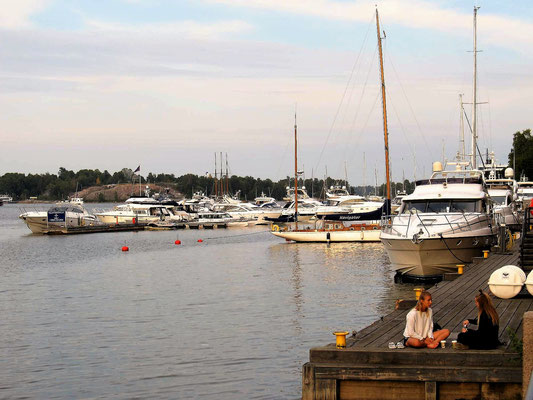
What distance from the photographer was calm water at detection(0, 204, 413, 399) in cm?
1777

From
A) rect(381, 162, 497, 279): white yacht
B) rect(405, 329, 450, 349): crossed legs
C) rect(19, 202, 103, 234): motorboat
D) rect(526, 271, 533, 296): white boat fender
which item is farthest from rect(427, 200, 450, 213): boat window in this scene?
rect(19, 202, 103, 234): motorboat

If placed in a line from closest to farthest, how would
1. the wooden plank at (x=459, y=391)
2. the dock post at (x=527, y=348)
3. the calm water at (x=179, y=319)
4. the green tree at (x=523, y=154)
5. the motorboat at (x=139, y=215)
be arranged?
the dock post at (x=527, y=348)
the wooden plank at (x=459, y=391)
the calm water at (x=179, y=319)
the green tree at (x=523, y=154)
the motorboat at (x=139, y=215)

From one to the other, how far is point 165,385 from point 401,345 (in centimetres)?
700

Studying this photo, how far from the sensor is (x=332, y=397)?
11.7m

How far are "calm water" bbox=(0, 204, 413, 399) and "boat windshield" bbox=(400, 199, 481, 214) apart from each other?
3275 mm

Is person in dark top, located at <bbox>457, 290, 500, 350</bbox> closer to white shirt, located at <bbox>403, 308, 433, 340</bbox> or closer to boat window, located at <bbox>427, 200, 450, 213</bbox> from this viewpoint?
white shirt, located at <bbox>403, 308, 433, 340</bbox>

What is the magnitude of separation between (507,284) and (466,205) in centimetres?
1503

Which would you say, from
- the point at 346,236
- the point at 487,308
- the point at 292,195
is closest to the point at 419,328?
the point at 487,308

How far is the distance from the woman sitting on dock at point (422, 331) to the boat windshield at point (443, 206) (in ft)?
62.1

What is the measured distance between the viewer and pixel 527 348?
10328mm

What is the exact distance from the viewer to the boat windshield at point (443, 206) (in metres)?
31.4

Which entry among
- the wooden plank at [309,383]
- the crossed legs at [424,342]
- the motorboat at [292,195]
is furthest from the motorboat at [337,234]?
the motorboat at [292,195]

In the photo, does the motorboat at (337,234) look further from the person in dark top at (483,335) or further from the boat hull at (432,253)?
the person in dark top at (483,335)

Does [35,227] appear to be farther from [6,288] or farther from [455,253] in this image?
→ [455,253]
